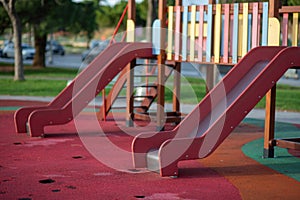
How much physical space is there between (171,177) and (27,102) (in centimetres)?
960

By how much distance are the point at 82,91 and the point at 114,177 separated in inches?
146

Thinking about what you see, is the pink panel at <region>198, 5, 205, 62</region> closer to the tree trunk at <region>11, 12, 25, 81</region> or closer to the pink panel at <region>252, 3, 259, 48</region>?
the pink panel at <region>252, 3, 259, 48</region>

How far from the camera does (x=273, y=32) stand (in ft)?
30.1

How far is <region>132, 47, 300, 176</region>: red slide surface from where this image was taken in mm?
7891

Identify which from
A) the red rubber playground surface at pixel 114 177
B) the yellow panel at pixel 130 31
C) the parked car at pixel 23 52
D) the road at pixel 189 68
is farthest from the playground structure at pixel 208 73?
the parked car at pixel 23 52

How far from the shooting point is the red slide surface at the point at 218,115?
7891 mm

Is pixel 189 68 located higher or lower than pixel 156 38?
lower

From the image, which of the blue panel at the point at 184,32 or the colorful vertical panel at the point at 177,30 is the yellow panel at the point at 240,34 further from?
the colorful vertical panel at the point at 177,30

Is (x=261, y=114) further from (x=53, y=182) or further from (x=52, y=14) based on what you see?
(x=52, y=14)

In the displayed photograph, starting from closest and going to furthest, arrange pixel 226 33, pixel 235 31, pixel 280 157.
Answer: pixel 280 157
pixel 235 31
pixel 226 33

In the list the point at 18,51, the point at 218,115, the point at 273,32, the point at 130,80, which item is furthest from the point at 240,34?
the point at 18,51

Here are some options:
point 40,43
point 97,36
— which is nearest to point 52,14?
point 40,43

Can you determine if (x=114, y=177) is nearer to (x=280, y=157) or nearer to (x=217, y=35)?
(x=280, y=157)

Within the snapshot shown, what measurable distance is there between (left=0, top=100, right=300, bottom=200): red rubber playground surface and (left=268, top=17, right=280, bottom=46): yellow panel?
5.95 feet
